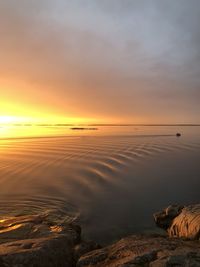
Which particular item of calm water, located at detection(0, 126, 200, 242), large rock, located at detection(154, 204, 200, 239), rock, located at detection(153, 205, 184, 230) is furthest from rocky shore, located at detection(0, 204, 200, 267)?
calm water, located at detection(0, 126, 200, 242)

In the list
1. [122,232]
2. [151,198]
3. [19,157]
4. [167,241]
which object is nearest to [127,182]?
[151,198]

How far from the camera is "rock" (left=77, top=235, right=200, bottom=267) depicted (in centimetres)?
493

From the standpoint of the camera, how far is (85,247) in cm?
666

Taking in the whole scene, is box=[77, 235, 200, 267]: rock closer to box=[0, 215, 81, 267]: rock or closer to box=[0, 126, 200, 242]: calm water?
box=[0, 215, 81, 267]: rock

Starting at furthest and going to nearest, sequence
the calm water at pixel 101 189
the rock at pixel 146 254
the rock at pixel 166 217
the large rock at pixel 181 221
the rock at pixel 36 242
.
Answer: the calm water at pixel 101 189 < the rock at pixel 166 217 < the large rock at pixel 181 221 < the rock at pixel 36 242 < the rock at pixel 146 254

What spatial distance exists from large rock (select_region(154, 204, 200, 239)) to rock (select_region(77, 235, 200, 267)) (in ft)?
3.47

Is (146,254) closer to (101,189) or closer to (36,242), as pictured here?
(36,242)

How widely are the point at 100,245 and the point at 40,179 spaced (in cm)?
702

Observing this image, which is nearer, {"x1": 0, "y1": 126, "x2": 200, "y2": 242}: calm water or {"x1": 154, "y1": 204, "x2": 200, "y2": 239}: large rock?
{"x1": 154, "y1": 204, "x2": 200, "y2": 239}: large rock

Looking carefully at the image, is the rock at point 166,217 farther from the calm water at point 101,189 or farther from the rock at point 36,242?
the rock at point 36,242

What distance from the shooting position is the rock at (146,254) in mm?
4926

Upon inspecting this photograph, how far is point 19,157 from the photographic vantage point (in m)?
20.6

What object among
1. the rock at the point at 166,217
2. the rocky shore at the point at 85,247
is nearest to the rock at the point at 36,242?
the rocky shore at the point at 85,247

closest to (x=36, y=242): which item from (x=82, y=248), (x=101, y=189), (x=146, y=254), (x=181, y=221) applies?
(x=82, y=248)
